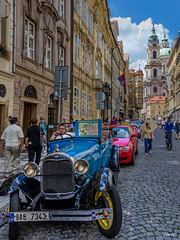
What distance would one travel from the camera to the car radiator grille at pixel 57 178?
3.49 metres

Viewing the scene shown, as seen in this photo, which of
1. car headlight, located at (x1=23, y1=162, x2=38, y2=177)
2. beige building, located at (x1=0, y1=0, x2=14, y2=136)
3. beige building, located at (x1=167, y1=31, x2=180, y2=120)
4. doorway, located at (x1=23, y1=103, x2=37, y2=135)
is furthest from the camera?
beige building, located at (x1=167, y1=31, x2=180, y2=120)

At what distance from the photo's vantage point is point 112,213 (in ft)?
10.6

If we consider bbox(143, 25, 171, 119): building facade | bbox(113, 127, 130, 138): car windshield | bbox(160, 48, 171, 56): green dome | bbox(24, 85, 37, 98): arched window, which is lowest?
bbox(113, 127, 130, 138): car windshield

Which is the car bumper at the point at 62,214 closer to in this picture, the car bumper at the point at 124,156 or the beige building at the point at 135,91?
the car bumper at the point at 124,156

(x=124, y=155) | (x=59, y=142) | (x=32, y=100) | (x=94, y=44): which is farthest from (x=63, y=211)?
(x=94, y=44)

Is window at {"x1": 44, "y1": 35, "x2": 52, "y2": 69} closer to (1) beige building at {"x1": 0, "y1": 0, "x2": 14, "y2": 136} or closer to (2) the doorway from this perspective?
(2) the doorway

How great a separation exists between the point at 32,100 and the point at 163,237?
1020 cm

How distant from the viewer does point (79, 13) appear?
2058 centimetres

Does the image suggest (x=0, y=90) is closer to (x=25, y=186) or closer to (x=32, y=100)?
(x=32, y=100)

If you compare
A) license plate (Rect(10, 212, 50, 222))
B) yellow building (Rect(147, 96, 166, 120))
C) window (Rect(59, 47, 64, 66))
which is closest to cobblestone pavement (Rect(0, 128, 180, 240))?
license plate (Rect(10, 212, 50, 222))

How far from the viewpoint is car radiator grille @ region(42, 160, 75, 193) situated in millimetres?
3494

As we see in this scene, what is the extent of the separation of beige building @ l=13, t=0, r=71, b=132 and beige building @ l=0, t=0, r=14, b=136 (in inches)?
16.0

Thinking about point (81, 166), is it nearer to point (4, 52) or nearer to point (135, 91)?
point (4, 52)

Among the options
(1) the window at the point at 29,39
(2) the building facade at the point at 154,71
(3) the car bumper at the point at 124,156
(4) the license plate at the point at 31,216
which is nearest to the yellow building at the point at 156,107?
(2) the building facade at the point at 154,71
